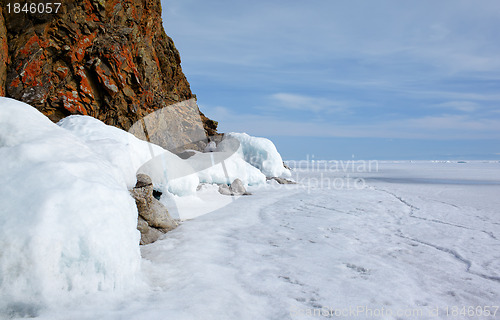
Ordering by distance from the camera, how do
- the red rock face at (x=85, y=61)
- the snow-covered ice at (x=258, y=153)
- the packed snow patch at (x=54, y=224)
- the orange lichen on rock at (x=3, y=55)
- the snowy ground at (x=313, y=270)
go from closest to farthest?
the packed snow patch at (x=54, y=224)
the snowy ground at (x=313, y=270)
the orange lichen on rock at (x=3, y=55)
the red rock face at (x=85, y=61)
the snow-covered ice at (x=258, y=153)

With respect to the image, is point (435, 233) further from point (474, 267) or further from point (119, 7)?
point (119, 7)

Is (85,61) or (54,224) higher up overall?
(85,61)

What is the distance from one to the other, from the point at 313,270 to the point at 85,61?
11.0m

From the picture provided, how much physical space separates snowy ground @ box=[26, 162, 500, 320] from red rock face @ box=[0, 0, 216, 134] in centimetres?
726

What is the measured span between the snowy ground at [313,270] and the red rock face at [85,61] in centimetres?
726

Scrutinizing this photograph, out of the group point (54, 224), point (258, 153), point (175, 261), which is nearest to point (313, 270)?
point (175, 261)

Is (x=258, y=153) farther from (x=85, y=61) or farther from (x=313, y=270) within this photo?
(x=313, y=270)

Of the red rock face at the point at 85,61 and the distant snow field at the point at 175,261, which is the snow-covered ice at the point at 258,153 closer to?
the red rock face at the point at 85,61

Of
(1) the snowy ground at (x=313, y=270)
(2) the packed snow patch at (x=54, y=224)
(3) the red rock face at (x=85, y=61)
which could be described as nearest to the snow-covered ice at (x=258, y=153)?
(3) the red rock face at (x=85, y=61)

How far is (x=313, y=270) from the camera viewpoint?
3.61m

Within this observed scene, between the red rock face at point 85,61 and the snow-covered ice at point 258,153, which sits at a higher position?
the red rock face at point 85,61

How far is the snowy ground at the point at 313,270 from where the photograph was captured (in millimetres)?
2631

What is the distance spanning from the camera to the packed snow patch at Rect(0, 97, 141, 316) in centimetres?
227

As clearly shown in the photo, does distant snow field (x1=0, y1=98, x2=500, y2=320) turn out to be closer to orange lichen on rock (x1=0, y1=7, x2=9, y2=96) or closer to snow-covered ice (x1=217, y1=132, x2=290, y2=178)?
orange lichen on rock (x1=0, y1=7, x2=9, y2=96)
